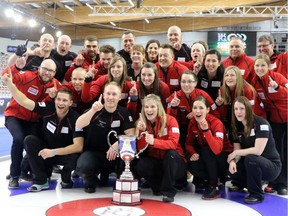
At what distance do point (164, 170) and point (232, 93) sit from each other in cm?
126

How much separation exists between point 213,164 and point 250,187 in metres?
0.44

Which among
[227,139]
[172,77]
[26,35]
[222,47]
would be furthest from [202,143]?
[26,35]

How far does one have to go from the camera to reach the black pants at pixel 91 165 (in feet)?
13.1

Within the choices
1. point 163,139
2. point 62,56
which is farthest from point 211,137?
point 62,56

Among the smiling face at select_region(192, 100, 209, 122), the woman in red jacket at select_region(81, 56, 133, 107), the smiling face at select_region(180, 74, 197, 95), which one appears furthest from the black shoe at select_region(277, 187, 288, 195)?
the woman in red jacket at select_region(81, 56, 133, 107)

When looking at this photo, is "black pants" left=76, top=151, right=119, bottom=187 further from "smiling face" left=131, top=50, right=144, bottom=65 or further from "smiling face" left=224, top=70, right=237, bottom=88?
"smiling face" left=224, top=70, right=237, bottom=88

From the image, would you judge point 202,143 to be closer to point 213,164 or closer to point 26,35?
point 213,164

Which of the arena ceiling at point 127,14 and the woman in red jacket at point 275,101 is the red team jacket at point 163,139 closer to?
the woman in red jacket at point 275,101

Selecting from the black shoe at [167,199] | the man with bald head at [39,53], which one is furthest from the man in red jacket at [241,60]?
the man with bald head at [39,53]

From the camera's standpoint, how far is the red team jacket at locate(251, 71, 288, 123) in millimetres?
4250

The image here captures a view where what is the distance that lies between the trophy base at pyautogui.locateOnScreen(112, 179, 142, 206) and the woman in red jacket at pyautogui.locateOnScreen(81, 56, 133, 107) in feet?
4.14

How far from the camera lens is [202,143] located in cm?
424

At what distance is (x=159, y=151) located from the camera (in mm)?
4098

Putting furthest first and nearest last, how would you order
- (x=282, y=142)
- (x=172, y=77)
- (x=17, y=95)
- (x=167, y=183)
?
(x=172, y=77)
(x=282, y=142)
(x=17, y=95)
(x=167, y=183)
